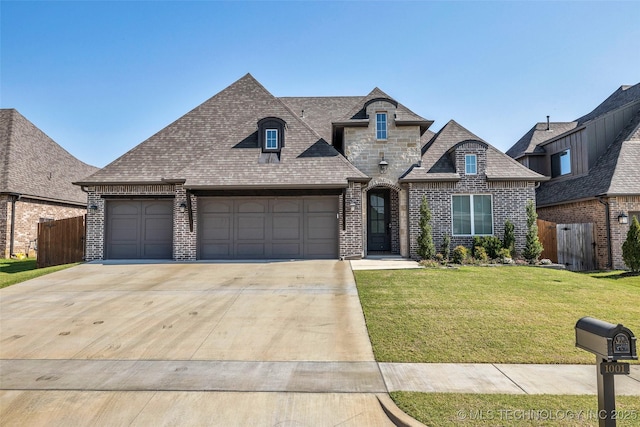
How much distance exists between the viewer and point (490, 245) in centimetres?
1487

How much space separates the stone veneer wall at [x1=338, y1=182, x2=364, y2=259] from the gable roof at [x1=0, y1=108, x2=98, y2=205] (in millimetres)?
16804

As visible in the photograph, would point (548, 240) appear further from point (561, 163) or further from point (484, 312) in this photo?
point (484, 312)

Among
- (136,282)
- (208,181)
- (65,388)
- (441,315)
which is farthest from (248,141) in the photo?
(65,388)

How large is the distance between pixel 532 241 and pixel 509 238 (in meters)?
0.83

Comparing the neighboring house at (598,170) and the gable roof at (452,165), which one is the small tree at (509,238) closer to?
the gable roof at (452,165)

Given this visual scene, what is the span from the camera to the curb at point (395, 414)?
12.5 ft

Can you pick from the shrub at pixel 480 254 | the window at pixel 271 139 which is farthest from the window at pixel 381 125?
the shrub at pixel 480 254

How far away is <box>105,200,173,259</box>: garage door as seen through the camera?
15211 mm

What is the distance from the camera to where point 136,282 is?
35.9 ft

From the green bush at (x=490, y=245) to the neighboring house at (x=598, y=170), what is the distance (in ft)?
15.2

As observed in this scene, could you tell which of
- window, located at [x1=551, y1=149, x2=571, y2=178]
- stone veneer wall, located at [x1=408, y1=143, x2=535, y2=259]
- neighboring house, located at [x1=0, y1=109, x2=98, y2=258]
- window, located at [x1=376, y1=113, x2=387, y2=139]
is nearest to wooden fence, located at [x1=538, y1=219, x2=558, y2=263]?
stone veneer wall, located at [x1=408, y1=143, x2=535, y2=259]

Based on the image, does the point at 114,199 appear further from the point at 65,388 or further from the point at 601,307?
the point at 601,307

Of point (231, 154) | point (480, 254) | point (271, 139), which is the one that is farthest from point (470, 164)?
point (231, 154)

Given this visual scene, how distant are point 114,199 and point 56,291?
590 centimetres
